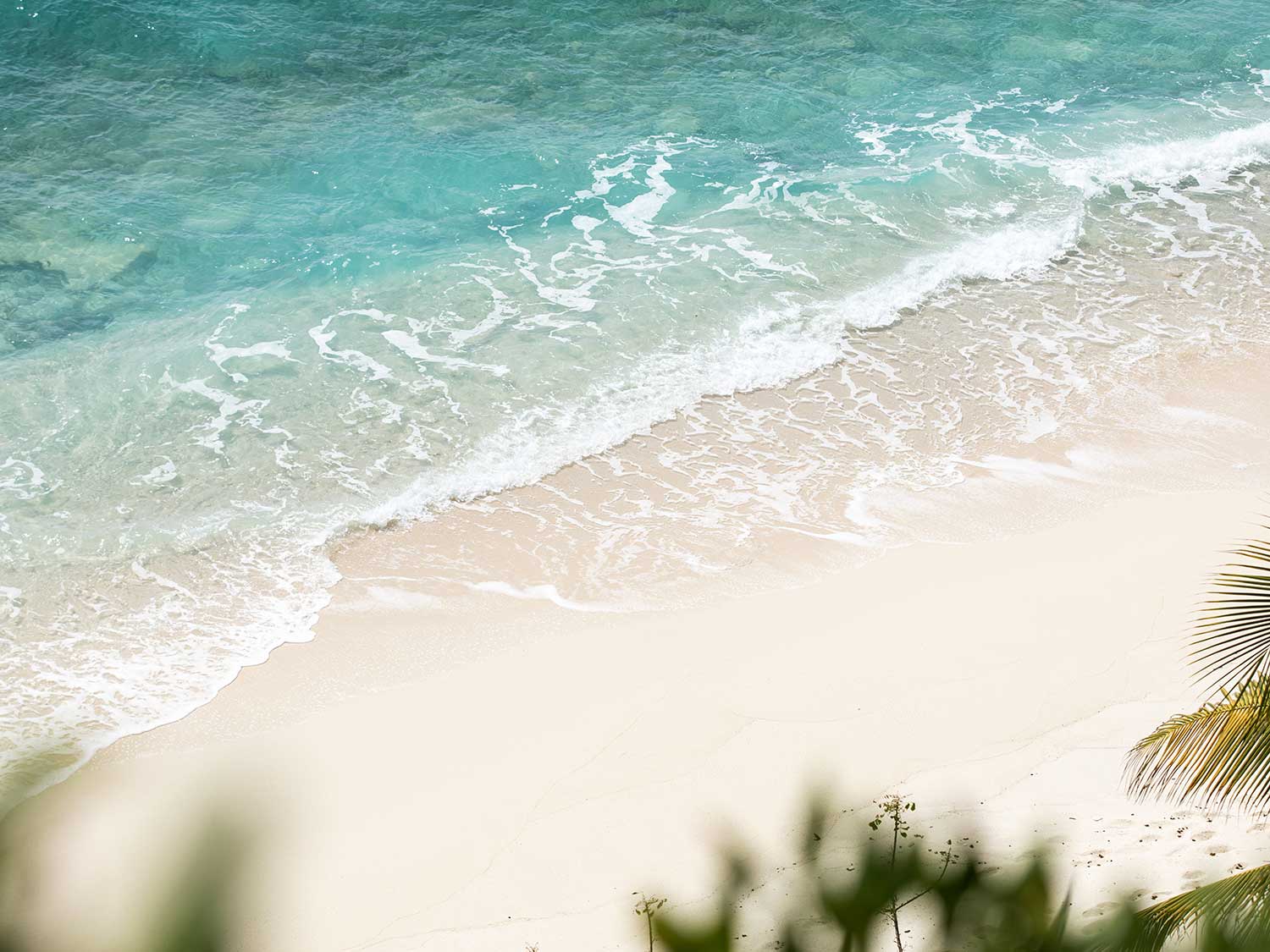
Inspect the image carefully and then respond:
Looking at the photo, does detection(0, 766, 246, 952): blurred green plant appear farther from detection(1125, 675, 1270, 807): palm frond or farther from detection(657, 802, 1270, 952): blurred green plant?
detection(1125, 675, 1270, 807): palm frond

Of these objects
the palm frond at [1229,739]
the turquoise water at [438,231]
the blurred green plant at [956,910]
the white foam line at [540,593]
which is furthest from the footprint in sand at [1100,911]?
the turquoise water at [438,231]

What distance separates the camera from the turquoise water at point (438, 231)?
9.59 meters

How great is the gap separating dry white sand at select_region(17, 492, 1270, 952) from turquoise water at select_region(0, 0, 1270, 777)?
3.43 feet

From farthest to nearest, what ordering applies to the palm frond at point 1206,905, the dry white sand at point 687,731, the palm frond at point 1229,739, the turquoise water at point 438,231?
the turquoise water at point 438,231
the dry white sand at point 687,731
the palm frond at point 1229,739
the palm frond at point 1206,905

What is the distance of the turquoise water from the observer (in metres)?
9.59

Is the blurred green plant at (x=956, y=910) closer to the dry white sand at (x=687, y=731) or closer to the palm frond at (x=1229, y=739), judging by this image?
the palm frond at (x=1229, y=739)

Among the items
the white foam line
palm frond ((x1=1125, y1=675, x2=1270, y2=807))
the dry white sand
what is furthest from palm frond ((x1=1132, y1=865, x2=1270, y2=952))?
the white foam line

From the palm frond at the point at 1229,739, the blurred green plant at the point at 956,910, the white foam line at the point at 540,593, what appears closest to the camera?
the blurred green plant at the point at 956,910

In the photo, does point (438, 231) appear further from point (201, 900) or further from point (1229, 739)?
point (201, 900)

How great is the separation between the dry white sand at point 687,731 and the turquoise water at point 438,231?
1.05 metres

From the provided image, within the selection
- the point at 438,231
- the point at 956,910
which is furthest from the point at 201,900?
the point at 438,231

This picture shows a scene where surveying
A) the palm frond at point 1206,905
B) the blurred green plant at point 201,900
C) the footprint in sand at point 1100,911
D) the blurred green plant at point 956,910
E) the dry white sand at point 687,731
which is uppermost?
the blurred green plant at point 201,900

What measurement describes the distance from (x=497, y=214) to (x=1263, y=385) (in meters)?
8.80

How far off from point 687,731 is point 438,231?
8.73 meters
